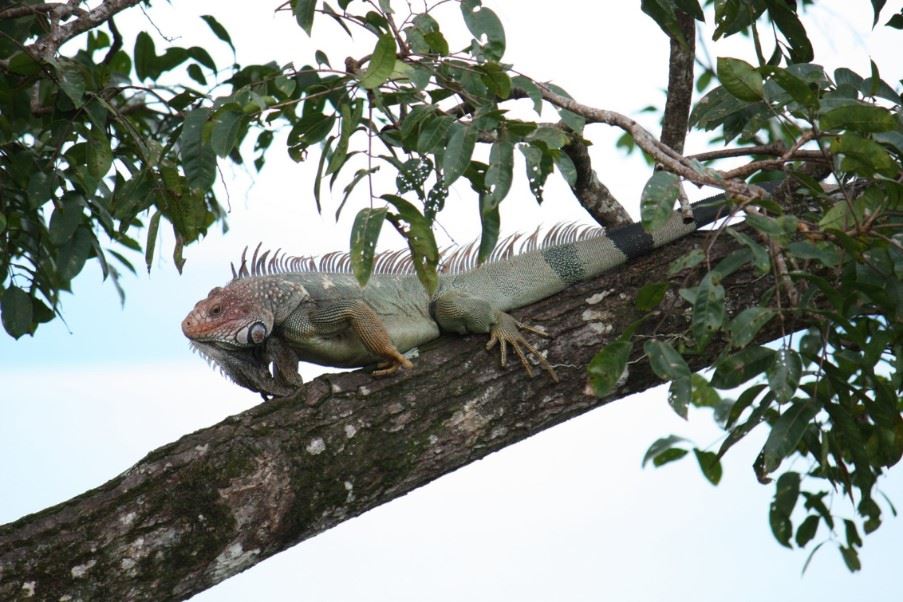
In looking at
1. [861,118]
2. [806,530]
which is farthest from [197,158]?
[806,530]

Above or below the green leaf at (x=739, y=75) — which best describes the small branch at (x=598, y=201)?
above

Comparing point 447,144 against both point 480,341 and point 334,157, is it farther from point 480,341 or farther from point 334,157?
point 480,341

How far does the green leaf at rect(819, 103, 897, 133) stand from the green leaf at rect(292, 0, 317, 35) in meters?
1.51

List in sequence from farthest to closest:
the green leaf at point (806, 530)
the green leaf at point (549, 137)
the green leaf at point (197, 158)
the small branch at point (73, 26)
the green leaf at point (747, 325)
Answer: the green leaf at point (806, 530), the small branch at point (73, 26), the green leaf at point (197, 158), the green leaf at point (549, 137), the green leaf at point (747, 325)

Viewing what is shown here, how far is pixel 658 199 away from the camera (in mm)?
2693

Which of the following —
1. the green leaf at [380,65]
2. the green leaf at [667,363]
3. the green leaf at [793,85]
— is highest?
the green leaf at [380,65]

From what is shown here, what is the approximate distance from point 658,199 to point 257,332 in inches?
88.7

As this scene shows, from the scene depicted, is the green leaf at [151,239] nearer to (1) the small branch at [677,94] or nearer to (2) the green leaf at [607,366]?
(2) the green leaf at [607,366]

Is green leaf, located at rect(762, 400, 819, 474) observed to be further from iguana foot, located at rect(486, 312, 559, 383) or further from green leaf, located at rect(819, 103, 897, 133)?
iguana foot, located at rect(486, 312, 559, 383)

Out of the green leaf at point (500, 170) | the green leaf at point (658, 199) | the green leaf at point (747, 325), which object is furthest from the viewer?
the green leaf at point (500, 170)

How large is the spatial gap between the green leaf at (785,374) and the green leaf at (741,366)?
10 cm

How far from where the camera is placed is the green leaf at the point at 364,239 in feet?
9.28

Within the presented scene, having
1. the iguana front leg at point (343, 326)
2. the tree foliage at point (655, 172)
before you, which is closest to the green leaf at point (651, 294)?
the tree foliage at point (655, 172)

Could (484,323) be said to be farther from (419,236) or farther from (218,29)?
(218,29)
